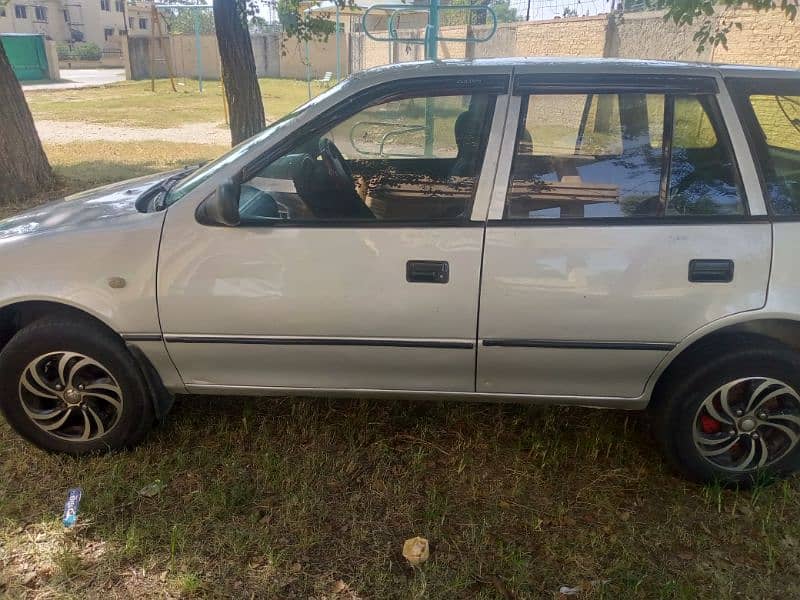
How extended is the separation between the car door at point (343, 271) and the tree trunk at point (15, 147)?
232 inches

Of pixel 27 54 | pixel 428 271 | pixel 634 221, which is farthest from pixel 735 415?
pixel 27 54

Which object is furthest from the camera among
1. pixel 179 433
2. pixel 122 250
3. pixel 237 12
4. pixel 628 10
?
pixel 628 10

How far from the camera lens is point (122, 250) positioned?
2750mm

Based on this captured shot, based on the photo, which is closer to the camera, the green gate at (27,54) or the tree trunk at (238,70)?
the tree trunk at (238,70)

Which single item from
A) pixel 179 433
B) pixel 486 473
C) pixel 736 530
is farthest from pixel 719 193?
pixel 179 433

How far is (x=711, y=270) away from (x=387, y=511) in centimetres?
166

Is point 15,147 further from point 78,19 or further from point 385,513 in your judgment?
point 78,19

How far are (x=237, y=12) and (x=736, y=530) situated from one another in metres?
7.15

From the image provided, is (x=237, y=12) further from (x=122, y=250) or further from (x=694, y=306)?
(x=694, y=306)

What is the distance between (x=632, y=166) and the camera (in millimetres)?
2758

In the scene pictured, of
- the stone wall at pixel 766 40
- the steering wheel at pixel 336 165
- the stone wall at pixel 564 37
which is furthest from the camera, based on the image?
the stone wall at pixel 564 37

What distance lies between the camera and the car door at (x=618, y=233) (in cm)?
261

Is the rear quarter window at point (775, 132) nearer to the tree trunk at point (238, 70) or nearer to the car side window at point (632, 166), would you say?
the car side window at point (632, 166)

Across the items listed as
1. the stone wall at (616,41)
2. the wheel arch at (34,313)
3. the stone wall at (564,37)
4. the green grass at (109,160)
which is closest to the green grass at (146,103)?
the stone wall at (616,41)
